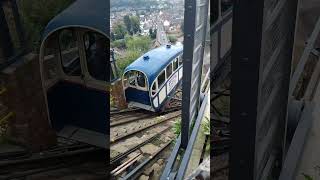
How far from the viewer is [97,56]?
1116 millimetres

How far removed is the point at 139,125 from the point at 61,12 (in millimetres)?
430

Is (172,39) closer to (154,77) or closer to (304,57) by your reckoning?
(154,77)

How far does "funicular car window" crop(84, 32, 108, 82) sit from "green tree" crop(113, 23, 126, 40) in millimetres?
41

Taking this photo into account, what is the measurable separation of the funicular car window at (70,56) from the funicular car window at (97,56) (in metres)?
0.04


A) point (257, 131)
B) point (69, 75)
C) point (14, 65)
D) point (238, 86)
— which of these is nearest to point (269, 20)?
point (238, 86)

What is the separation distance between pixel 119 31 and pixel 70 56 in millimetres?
191

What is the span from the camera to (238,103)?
0.97m

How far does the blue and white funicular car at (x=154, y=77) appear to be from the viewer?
3.37ft

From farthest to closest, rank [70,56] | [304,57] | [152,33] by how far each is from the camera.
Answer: [304,57], [70,56], [152,33]

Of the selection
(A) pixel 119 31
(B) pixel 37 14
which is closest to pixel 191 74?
(A) pixel 119 31

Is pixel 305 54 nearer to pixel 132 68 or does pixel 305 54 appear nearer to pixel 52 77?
pixel 132 68

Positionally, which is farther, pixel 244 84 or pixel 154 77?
pixel 154 77

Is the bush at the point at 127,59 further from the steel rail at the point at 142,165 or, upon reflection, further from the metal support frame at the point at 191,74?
the steel rail at the point at 142,165

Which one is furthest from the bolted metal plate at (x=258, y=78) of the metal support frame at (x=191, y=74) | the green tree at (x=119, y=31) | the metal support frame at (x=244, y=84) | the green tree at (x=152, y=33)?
the green tree at (x=119, y=31)
